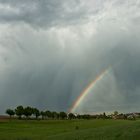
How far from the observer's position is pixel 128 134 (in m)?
32.2

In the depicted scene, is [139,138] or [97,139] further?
[97,139]

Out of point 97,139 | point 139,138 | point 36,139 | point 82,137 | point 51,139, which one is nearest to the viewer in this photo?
point 139,138

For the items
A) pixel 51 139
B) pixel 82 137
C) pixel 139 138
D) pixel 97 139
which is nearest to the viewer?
pixel 139 138

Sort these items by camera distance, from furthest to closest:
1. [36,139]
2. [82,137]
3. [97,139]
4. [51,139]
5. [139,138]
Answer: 1. [36,139]
2. [51,139]
3. [82,137]
4. [97,139]
5. [139,138]

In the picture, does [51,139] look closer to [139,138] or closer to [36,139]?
[36,139]

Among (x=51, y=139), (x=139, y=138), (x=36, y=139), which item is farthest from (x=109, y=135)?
(x=36, y=139)

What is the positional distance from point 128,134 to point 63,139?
27.6 ft

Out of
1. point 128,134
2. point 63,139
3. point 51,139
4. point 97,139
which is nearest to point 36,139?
point 51,139

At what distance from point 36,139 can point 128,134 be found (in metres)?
14.9

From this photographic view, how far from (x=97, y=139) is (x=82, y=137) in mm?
3007

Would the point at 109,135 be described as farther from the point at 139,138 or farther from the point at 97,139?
the point at 139,138

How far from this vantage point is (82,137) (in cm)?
3584

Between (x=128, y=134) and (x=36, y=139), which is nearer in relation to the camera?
(x=128, y=134)

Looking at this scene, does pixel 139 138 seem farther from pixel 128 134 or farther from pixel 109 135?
pixel 109 135
